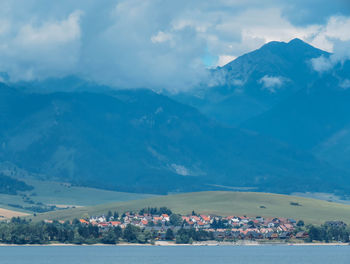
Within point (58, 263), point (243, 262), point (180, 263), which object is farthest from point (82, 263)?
point (243, 262)

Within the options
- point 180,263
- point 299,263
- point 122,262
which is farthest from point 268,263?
point 122,262

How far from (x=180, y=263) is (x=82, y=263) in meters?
20.2

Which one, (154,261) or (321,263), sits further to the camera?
(154,261)

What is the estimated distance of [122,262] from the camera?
19400cm

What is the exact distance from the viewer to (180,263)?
192 meters

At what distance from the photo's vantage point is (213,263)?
19338 centimetres

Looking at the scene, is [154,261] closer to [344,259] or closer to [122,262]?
[122,262]

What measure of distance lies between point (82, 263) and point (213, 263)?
2694cm

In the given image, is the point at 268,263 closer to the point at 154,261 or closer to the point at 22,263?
the point at 154,261

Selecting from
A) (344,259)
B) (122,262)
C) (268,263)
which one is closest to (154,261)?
(122,262)

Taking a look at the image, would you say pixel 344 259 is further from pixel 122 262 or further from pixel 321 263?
pixel 122 262

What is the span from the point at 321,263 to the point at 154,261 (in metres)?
35.7

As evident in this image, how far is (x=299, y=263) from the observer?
19012cm

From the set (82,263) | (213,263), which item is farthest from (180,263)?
(82,263)
